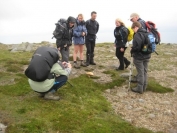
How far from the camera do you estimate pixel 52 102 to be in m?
10.1

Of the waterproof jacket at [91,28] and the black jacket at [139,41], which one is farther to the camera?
the waterproof jacket at [91,28]

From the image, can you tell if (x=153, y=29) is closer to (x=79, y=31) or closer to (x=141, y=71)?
(x=141, y=71)

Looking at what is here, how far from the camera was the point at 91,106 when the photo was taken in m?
10.3

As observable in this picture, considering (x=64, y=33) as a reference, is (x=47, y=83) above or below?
below

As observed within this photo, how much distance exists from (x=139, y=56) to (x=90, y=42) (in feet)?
17.5

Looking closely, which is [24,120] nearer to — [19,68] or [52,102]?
[52,102]

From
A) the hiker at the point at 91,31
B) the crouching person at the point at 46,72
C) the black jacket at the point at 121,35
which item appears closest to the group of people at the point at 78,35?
the hiker at the point at 91,31

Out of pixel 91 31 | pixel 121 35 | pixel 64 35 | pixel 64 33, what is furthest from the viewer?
pixel 91 31

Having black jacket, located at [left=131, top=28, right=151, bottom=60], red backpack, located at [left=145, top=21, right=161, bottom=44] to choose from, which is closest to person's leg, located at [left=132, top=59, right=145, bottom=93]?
black jacket, located at [left=131, top=28, right=151, bottom=60]

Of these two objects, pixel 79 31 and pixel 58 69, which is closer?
pixel 58 69

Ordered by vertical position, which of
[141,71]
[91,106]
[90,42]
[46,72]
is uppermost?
[90,42]

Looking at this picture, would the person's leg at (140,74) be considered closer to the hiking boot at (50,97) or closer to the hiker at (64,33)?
the hiker at (64,33)

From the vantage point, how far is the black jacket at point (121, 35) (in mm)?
14664

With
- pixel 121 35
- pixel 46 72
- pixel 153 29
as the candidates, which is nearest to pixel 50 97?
pixel 46 72
